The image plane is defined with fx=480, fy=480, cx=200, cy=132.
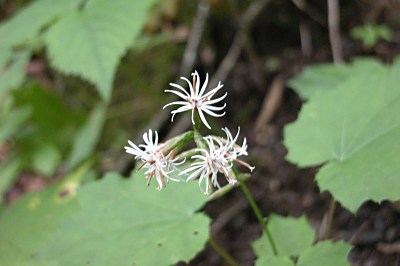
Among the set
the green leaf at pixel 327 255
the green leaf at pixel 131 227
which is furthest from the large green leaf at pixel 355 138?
the green leaf at pixel 131 227

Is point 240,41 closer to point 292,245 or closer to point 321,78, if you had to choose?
point 321,78

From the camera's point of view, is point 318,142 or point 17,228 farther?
point 17,228

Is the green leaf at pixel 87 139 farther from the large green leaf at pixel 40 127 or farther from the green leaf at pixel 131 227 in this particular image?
the green leaf at pixel 131 227

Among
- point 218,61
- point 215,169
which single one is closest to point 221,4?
point 218,61

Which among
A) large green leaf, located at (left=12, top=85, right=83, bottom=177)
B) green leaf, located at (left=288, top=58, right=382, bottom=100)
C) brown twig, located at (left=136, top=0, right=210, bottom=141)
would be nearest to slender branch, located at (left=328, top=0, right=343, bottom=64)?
green leaf, located at (left=288, top=58, right=382, bottom=100)

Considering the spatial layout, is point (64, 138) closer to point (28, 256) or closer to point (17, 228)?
point (17, 228)

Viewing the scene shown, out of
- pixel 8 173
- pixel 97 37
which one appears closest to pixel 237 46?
pixel 97 37

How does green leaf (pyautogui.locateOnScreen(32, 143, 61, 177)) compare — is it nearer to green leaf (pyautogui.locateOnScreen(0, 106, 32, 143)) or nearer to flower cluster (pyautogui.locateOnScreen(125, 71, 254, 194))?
green leaf (pyautogui.locateOnScreen(0, 106, 32, 143))
